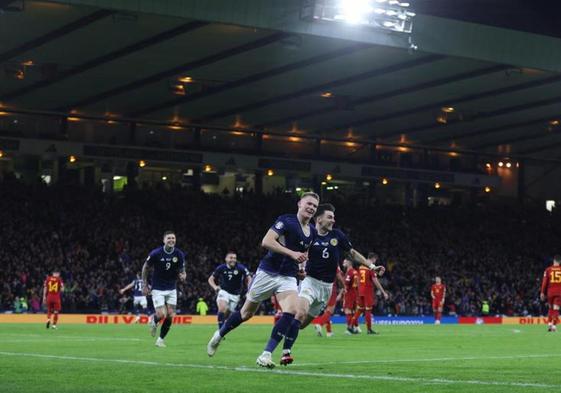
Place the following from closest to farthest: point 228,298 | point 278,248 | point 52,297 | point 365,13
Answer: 1. point 278,248
2. point 228,298
3. point 52,297
4. point 365,13

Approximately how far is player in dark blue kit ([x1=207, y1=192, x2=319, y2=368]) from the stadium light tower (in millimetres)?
24817

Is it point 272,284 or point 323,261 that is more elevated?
point 323,261

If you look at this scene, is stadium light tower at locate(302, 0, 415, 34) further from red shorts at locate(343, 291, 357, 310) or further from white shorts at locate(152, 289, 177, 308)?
white shorts at locate(152, 289, 177, 308)

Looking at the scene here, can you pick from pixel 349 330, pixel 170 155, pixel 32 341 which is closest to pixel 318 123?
pixel 170 155

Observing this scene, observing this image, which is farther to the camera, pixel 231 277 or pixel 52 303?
pixel 52 303

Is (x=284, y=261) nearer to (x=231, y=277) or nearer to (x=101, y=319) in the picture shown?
(x=231, y=277)

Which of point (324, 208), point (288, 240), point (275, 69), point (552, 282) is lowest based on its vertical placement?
point (288, 240)

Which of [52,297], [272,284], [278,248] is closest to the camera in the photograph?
[278,248]

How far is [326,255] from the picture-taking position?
1714 centimetres

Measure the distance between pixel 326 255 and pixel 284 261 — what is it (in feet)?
5.42

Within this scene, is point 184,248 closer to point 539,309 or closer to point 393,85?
point 393,85

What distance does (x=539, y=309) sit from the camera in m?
61.3

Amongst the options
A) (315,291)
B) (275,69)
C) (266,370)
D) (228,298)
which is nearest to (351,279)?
(228,298)

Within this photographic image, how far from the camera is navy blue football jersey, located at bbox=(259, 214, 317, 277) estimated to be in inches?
597
